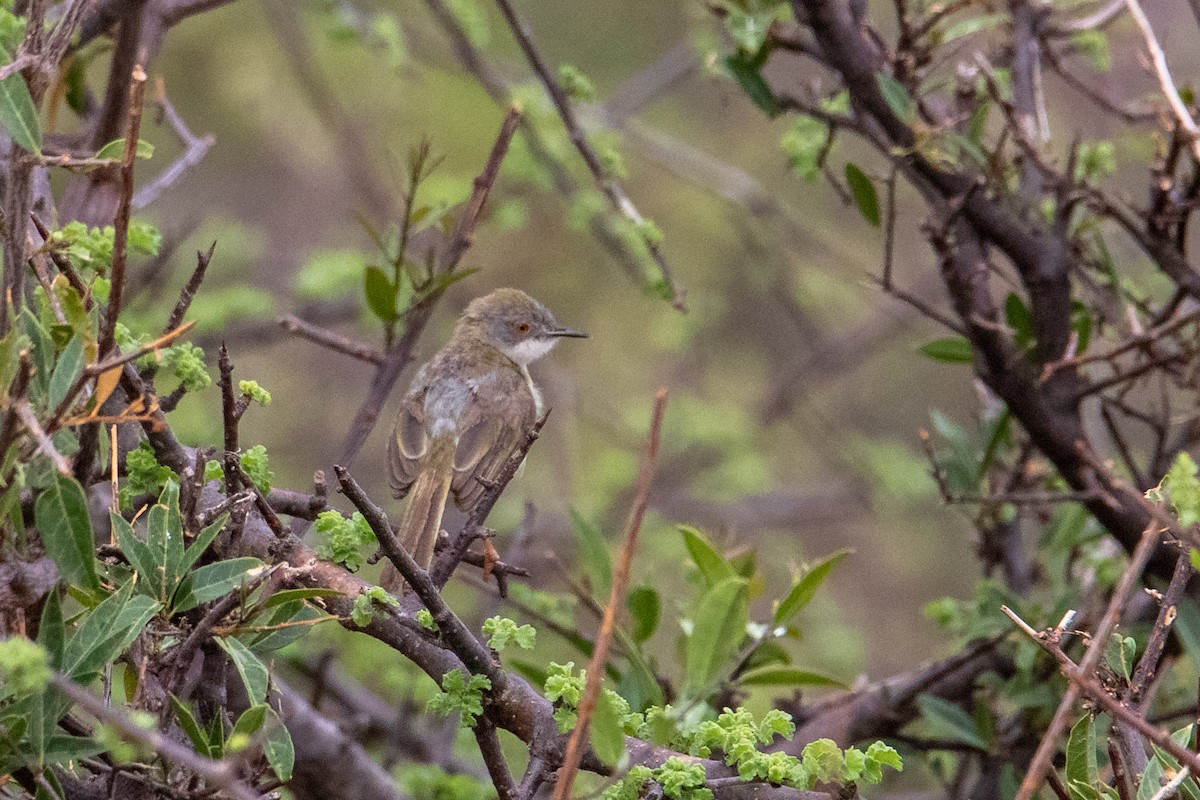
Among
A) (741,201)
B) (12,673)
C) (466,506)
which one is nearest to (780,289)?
(741,201)

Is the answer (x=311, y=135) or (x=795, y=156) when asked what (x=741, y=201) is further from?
(x=311, y=135)

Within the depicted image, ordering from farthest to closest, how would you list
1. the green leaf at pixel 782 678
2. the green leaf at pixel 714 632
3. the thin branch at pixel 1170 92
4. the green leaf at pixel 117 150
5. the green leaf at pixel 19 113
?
the green leaf at pixel 782 678, the thin branch at pixel 1170 92, the green leaf at pixel 714 632, the green leaf at pixel 117 150, the green leaf at pixel 19 113

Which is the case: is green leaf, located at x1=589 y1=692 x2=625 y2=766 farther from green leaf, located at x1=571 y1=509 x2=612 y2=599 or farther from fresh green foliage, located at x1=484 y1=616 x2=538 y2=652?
green leaf, located at x1=571 y1=509 x2=612 y2=599

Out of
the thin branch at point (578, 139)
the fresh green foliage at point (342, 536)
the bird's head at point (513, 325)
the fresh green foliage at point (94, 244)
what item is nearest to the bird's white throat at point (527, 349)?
the bird's head at point (513, 325)

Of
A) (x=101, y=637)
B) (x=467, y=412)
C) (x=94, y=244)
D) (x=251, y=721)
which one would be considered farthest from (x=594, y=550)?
(x=101, y=637)

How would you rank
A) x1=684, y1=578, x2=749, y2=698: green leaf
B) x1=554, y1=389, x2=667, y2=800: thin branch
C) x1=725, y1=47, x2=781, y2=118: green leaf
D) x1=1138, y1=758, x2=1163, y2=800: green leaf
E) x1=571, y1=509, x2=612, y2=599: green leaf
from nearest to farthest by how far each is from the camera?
x1=554, y1=389, x2=667, y2=800: thin branch, x1=1138, y1=758, x2=1163, y2=800: green leaf, x1=684, y1=578, x2=749, y2=698: green leaf, x1=571, y1=509, x2=612, y2=599: green leaf, x1=725, y1=47, x2=781, y2=118: green leaf

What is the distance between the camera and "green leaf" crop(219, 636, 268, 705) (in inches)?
77.7

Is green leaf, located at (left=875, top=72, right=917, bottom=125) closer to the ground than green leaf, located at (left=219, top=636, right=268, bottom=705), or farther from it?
farther from it

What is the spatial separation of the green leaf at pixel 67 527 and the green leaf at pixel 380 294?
1681 mm

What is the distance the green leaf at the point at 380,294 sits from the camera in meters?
3.46

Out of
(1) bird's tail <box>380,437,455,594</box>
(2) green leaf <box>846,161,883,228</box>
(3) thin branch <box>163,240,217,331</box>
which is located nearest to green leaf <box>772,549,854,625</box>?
(1) bird's tail <box>380,437,455,594</box>

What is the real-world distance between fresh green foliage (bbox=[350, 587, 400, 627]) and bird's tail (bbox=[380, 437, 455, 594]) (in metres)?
1.51

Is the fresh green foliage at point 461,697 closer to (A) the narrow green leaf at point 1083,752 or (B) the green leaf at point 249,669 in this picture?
(B) the green leaf at point 249,669

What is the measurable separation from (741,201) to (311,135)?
4215 millimetres
